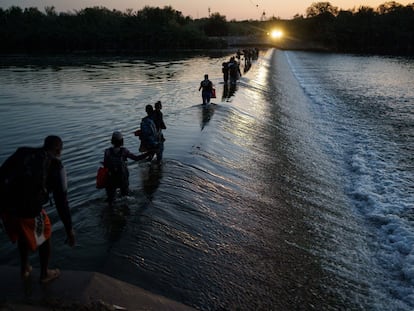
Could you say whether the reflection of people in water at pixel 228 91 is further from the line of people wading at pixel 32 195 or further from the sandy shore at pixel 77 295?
the line of people wading at pixel 32 195

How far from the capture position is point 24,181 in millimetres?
4250

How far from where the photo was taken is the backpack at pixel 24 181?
4227mm

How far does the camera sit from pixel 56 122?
17.2 metres

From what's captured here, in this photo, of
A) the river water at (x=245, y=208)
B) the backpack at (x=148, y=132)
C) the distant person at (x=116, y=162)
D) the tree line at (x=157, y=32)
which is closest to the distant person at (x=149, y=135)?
the backpack at (x=148, y=132)

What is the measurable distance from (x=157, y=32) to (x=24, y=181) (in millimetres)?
101627

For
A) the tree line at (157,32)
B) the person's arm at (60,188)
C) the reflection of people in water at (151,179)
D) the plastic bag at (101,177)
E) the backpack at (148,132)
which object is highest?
the tree line at (157,32)

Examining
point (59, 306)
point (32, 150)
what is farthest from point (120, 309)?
point (32, 150)

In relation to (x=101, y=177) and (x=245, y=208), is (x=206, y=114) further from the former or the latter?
(x=101, y=177)

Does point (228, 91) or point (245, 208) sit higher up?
point (228, 91)

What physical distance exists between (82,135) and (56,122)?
10.5ft

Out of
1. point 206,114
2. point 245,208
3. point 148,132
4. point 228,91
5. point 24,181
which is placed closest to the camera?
point 24,181

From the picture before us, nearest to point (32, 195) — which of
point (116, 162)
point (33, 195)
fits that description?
point (33, 195)

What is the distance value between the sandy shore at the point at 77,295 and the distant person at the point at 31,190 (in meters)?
0.56

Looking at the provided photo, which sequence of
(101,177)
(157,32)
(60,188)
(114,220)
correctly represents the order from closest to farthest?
(60,188) → (114,220) → (101,177) → (157,32)
